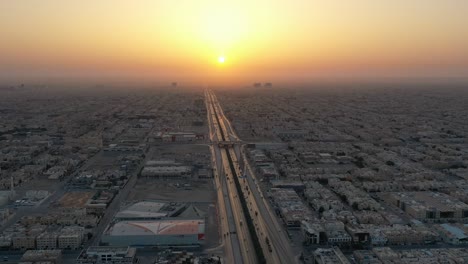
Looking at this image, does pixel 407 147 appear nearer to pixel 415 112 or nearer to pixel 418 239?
pixel 418 239

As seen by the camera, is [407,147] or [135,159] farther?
[407,147]

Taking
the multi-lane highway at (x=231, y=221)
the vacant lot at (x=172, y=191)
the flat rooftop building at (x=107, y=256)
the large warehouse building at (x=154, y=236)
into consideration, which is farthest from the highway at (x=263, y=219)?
the flat rooftop building at (x=107, y=256)

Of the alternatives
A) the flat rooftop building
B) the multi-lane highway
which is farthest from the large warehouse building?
the multi-lane highway

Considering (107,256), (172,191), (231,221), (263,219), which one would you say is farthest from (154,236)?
(172,191)

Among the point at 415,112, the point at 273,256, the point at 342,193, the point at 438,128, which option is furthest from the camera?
the point at 415,112

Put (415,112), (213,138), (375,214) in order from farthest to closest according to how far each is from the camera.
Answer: (415,112)
(213,138)
(375,214)

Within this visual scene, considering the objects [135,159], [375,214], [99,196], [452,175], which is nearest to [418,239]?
[375,214]
